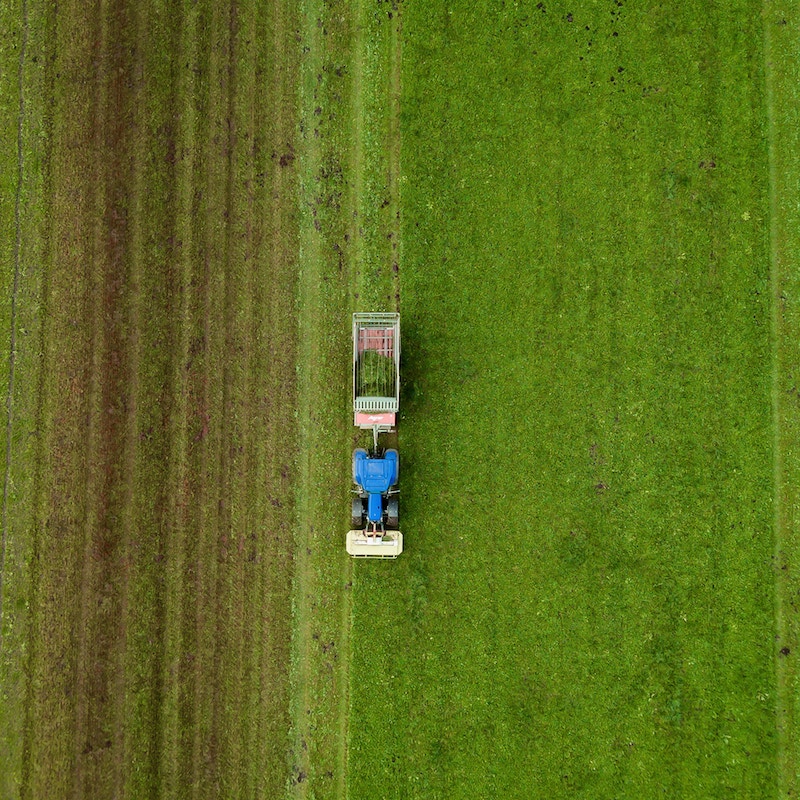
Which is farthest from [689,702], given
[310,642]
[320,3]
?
[320,3]

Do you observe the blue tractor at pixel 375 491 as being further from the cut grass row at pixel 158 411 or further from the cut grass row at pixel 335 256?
the cut grass row at pixel 158 411

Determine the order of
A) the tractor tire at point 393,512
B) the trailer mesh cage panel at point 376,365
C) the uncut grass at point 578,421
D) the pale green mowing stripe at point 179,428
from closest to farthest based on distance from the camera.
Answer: the trailer mesh cage panel at point 376,365, the uncut grass at point 578,421, the tractor tire at point 393,512, the pale green mowing stripe at point 179,428

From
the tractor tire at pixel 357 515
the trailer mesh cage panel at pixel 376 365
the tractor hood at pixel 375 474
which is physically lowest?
the tractor tire at pixel 357 515

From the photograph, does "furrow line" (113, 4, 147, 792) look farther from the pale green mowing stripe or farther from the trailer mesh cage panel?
the trailer mesh cage panel

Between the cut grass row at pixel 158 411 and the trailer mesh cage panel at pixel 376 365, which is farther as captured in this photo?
the cut grass row at pixel 158 411

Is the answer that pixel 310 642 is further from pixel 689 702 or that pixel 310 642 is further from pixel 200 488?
pixel 689 702

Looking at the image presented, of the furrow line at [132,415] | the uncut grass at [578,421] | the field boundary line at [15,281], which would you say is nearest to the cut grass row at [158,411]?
the furrow line at [132,415]

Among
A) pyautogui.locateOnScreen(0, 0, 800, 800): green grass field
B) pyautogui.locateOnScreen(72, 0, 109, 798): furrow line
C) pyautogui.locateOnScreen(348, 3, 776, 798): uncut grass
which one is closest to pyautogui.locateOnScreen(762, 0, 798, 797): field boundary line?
pyautogui.locateOnScreen(0, 0, 800, 800): green grass field
